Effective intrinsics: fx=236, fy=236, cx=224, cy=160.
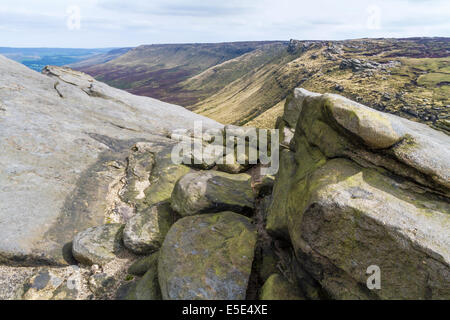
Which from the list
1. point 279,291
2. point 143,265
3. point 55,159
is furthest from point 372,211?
point 55,159

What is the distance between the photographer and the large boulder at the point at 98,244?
12477mm

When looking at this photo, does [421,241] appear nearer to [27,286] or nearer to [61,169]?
[27,286]

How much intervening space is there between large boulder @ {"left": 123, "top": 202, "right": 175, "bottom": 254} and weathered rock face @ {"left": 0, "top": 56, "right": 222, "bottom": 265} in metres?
3.67

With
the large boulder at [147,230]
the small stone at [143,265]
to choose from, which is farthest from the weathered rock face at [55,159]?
the small stone at [143,265]

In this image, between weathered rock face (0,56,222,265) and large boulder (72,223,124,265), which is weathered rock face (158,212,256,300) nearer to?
large boulder (72,223,124,265)

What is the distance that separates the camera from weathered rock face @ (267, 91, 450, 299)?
23.0 ft

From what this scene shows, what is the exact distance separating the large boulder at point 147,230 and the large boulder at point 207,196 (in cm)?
100

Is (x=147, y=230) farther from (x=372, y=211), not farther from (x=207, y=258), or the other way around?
(x=372, y=211)

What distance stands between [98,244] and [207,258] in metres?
6.90

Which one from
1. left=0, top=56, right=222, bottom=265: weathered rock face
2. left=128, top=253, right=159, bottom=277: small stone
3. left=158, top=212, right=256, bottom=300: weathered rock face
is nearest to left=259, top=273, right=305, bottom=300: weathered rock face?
left=158, top=212, right=256, bottom=300: weathered rock face

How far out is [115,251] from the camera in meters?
13.0

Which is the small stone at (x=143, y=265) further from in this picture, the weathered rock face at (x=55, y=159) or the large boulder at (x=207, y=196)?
the weathered rock face at (x=55, y=159)

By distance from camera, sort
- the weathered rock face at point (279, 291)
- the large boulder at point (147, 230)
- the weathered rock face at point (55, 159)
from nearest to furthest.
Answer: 1. the weathered rock face at point (279, 291)
2. the large boulder at point (147, 230)
3. the weathered rock face at point (55, 159)
